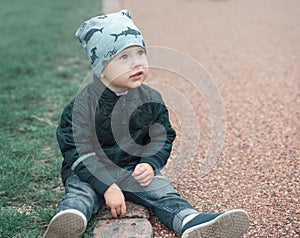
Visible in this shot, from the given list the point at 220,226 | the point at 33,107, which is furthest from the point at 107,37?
the point at 33,107

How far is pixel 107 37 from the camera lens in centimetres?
247

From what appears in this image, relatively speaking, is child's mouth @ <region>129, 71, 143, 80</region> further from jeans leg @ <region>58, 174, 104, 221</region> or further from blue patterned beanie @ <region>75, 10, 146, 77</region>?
jeans leg @ <region>58, 174, 104, 221</region>

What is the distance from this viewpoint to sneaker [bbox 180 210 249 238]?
2.14 m

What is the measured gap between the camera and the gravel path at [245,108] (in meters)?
2.65

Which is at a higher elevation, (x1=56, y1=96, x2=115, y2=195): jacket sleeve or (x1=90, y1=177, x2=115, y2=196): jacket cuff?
(x1=56, y1=96, x2=115, y2=195): jacket sleeve

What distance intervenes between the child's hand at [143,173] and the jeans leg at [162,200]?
73 millimetres

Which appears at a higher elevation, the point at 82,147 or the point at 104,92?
the point at 104,92

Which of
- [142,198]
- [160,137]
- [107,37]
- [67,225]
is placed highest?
[107,37]

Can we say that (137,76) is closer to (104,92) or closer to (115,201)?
(104,92)

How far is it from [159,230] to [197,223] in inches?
11.4

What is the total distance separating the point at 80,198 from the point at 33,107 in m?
1.97

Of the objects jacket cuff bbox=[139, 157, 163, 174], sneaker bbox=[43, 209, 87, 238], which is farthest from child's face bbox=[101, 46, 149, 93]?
sneaker bbox=[43, 209, 87, 238]

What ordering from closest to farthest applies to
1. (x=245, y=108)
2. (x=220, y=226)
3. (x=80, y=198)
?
(x=220, y=226) → (x=80, y=198) → (x=245, y=108)

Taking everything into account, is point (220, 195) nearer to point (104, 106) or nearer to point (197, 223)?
point (197, 223)
